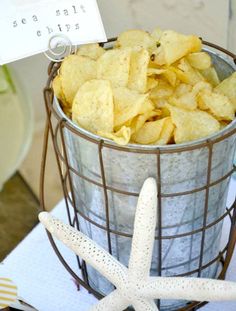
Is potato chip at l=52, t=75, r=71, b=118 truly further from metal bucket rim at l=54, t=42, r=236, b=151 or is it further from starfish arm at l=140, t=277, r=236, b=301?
starfish arm at l=140, t=277, r=236, b=301

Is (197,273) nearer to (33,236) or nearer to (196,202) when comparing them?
(196,202)

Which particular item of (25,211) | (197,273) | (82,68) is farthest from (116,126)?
(25,211)

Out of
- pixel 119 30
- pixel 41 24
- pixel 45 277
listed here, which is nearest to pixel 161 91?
pixel 41 24

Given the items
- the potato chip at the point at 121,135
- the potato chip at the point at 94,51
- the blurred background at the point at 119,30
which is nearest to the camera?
the potato chip at the point at 121,135

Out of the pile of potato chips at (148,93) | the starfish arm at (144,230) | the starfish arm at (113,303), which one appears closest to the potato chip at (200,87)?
the pile of potato chips at (148,93)

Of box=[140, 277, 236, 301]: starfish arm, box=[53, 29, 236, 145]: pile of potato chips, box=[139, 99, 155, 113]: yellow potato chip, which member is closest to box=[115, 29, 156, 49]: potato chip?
box=[53, 29, 236, 145]: pile of potato chips

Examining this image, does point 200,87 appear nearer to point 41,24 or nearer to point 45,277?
point 41,24

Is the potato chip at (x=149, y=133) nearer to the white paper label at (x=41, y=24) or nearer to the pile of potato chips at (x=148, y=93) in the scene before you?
the pile of potato chips at (x=148, y=93)
